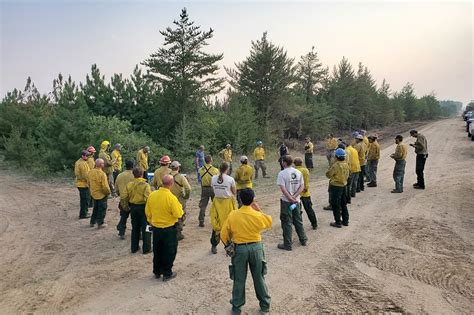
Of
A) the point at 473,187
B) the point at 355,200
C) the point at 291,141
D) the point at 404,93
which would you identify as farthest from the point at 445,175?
the point at 404,93

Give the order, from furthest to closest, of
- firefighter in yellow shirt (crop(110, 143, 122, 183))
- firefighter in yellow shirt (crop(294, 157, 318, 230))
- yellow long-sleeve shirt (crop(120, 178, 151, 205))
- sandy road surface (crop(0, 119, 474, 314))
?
firefighter in yellow shirt (crop(110, 143, 122, 183))
firefighter in yellow shirt (crop(294, 157, 318, 230))
yellow long-sleeve shirt (crop(120, 178, 151, 205))
sandy road surface (crop(0, 119, 474, 314))

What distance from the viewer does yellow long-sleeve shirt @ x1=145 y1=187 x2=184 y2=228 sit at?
6387 mm

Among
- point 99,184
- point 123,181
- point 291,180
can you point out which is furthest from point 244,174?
point 99,184

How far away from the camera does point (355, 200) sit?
11875 mm

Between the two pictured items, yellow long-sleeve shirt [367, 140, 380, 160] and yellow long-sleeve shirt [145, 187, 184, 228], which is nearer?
→ yellow long-sleeve shirt [145, 187, 184, 228]

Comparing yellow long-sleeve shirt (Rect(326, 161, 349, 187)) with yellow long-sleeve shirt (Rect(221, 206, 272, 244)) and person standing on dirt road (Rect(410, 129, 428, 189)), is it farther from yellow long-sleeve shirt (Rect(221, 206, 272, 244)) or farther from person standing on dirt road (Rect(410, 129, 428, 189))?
person standing on dirt road (Rect(410, 129, 428, 189))

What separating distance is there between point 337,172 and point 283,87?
20815mm

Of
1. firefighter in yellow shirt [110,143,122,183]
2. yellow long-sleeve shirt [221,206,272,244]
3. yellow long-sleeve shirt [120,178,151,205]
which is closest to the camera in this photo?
yellow long-sleeve shirt [221,206,272,244]

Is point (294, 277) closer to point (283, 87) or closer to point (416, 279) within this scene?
point (416, 279)

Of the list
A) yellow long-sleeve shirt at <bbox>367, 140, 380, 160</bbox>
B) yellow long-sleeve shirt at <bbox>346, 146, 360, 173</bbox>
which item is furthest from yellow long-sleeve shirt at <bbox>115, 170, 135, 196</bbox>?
yellow long-sleeve shirt at <bbox>367, 140, 380, 160</bbox>

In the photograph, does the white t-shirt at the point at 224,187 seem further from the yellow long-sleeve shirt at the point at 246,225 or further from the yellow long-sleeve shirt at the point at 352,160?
the yellow long-sleeve shirt at the point at 352,160

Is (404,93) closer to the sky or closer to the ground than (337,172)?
closer to the sky

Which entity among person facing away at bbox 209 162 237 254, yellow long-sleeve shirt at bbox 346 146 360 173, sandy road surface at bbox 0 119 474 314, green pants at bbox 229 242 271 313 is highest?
yellow long-sleeve shirt at bbox 346 146 360 173

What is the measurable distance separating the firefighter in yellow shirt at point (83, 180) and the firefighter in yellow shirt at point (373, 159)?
9.86 m
